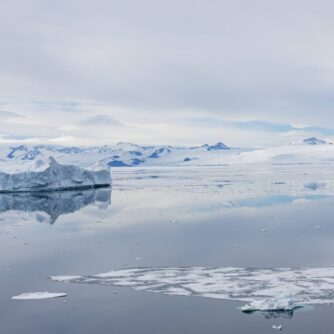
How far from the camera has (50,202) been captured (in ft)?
81.0

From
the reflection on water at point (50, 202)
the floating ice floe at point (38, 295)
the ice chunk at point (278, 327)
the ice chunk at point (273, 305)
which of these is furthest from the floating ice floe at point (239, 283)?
the reflection on water at point (50, 202)

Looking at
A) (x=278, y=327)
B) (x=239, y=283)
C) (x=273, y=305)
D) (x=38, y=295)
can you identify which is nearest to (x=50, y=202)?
(x=38, y=295)

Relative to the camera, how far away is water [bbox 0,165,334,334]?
6.89 m

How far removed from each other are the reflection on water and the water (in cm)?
13

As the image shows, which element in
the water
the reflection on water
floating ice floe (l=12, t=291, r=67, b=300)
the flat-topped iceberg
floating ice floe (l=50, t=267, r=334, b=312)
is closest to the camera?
the water

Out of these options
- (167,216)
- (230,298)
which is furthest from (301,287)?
(167,216)

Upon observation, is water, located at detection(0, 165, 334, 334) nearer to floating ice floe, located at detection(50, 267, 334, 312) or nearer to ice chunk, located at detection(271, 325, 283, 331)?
ice chunk, located at detection(271, 325, 283, 331)

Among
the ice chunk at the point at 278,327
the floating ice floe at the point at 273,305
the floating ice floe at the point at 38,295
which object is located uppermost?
the floating ice floe at the point at 273,305

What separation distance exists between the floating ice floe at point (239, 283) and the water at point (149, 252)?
255 millimetres

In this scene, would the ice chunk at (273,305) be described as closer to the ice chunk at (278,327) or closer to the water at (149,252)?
the water at (149,252)

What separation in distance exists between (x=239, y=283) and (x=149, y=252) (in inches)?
140

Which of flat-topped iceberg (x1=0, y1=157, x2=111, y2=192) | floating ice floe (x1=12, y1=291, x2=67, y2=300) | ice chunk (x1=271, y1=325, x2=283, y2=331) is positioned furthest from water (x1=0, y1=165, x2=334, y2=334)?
flat-topped iceberg (x1=0, y1=157, x2=111, y2=192)

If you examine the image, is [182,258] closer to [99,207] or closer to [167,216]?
[167,216]

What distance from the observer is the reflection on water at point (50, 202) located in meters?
20.7
